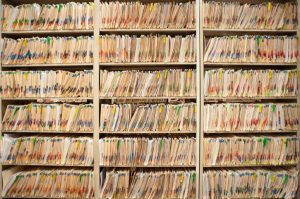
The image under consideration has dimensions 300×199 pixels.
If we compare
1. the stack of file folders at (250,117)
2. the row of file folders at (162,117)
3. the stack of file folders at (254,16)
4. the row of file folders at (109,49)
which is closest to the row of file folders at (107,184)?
the row of file folders at (162,117)

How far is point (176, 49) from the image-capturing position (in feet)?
7.57

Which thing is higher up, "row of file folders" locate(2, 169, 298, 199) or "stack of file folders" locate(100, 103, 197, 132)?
"stack of file folders" locate(100, 103, 197, 132)

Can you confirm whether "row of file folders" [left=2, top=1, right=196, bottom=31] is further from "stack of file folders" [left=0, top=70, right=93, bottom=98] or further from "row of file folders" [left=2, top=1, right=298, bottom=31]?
"stack of file folders" [left=0, top=70, right=93, bottom=98]

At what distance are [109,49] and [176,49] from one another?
0.59m

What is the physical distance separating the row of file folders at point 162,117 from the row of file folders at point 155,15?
708 mm

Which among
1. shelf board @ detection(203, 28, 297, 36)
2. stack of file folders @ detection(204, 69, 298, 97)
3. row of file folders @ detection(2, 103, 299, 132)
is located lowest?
row of file folders @ detection(2, 103, 299, 132)

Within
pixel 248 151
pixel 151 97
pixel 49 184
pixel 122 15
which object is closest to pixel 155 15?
pixel 122 15

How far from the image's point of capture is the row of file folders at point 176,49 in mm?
2307

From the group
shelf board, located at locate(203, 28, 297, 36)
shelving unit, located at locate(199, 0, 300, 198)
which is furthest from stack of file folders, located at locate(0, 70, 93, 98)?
shelf board, located at locate(203, 28, 297, 36)

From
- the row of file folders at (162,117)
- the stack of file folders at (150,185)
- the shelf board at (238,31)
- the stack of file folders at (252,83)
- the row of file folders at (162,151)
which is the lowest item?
the stack of file folders at (150,185)

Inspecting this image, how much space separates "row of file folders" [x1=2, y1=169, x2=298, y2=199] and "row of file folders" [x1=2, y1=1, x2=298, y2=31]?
130cm

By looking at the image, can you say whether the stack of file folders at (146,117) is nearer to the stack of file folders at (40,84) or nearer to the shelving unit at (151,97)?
the shelving unit at (151,97)

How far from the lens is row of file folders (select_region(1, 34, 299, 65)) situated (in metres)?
2.31

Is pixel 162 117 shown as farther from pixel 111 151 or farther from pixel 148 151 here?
pixel 111 151
